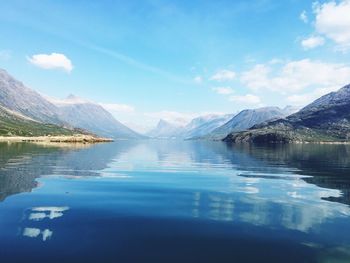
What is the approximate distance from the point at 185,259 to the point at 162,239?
4.70m

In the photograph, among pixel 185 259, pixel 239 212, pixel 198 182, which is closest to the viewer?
pixel 185 259

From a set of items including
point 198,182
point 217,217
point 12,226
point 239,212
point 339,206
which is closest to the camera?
point 12,226

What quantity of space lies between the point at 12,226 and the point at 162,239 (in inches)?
521

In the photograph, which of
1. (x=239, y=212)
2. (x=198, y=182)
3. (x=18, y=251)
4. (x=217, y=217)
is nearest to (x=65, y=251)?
(x=18, y=251)

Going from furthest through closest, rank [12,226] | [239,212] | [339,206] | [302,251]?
[339,206]
[239,212]
[12,226]
[302,251]

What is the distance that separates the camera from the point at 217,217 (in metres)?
37.8

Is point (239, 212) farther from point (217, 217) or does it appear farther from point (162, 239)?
point (162, 239)

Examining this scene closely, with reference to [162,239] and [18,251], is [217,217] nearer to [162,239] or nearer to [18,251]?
[162,239]

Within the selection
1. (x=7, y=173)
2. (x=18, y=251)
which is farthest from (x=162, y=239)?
(x=7, y=173)

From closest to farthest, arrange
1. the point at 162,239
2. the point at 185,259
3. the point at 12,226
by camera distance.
→ the point at 185,259, the point at 162,239, the point at 12,226

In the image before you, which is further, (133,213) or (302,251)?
(133,213)

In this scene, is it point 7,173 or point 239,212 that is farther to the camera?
point 7,173

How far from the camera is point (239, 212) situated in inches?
1590

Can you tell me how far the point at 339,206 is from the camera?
145ft
